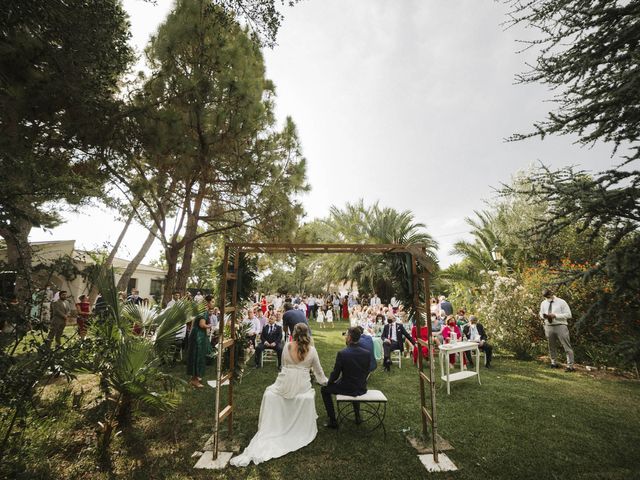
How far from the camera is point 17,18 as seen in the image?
4332mm

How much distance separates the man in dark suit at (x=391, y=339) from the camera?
9125mm

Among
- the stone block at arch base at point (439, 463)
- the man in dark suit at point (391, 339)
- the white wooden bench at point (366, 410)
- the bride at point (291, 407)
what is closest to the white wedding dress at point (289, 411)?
the bride at point (291, 407)

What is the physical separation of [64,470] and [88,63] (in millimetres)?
5769

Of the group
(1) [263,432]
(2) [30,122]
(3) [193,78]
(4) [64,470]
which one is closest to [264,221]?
(3) [193,78]

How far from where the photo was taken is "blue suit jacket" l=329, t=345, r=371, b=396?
17.0 feet

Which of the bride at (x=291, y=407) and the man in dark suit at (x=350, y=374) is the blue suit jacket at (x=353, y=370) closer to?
the man in dark suit at (x=350, y=374)

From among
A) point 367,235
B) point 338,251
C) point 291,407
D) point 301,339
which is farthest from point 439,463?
point 367,235

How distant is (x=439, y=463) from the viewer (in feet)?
13.8

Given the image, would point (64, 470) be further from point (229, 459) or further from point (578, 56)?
point (578, 56)

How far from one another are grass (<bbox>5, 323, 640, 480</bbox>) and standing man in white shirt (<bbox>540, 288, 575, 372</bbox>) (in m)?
1.47

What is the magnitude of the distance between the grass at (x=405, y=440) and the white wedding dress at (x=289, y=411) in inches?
10.0

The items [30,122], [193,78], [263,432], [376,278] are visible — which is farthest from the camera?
[376,278]

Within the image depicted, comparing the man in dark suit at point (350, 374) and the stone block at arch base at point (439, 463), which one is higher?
the man in dark suit at point (350, 374)

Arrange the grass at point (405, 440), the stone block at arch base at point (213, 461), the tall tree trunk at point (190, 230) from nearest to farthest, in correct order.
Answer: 1. the grass at point (405, 440)
2. the stone block at arch base at point (213, 461)
3. the tall tree trunk at point (190, 230)
